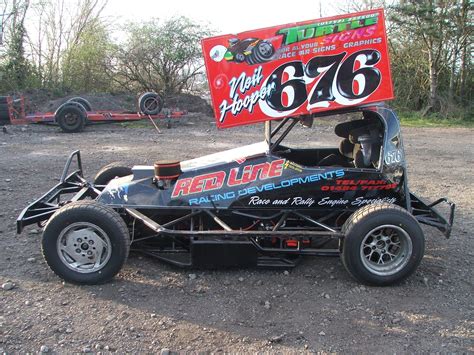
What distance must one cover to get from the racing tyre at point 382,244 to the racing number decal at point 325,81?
3.56 feet

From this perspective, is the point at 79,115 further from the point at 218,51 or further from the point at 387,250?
the point at 387,250

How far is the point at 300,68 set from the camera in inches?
178

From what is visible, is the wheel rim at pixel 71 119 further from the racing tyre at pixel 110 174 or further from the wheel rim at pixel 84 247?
the wheel rim at pixel 84 247

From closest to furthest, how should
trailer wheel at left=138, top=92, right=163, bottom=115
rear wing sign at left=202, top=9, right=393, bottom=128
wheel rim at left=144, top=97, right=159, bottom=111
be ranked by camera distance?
1. rear wing sign at left=202, top=9, right=393, bottom=128
2. trailer wheel at left=138, top=92, right=163, bottom=115
3. wheel rim at left=144, top=97, right=159, bottom=111

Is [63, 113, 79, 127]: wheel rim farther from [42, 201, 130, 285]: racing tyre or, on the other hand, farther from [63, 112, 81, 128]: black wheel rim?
[42, 201, 130, 285]: racing tyre

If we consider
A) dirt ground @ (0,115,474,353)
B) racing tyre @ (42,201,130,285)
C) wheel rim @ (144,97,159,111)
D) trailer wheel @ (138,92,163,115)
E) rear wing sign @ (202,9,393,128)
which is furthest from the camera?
wheel rim @ (144,97,159,111)

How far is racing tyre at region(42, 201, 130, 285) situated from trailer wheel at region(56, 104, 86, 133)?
1061cm

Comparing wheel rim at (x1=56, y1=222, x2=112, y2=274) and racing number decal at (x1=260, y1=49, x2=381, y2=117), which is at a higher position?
racing number decal at (x1=260, y1=49, x2=381, y2=117)

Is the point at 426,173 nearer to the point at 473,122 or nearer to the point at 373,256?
the point at 373,256

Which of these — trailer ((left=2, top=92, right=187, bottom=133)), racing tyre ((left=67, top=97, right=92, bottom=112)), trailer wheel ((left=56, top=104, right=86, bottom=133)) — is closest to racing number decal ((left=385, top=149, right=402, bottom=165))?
trailer ((left=2, top=92, right=187, bottom=133))

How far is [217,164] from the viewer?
4.85m

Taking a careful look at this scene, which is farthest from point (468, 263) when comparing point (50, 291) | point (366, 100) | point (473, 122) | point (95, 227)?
point (473, 122)

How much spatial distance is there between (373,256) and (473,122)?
15.6m

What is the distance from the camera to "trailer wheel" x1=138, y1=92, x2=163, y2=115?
1559 centimetres
